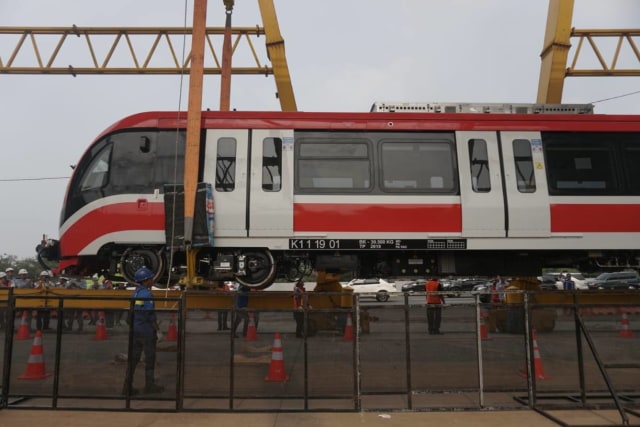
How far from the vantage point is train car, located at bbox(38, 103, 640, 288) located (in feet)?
25.2

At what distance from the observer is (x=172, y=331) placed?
218 inches

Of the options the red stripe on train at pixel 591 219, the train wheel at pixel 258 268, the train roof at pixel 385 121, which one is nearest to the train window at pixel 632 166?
the train roof at pixel 385 121

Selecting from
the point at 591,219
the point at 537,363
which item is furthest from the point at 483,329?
the point at 591,219

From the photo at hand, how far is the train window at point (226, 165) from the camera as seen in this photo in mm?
7766

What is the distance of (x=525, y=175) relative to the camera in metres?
7.91

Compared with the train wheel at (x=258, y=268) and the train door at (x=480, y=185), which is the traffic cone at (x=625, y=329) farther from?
the train wheel at (x=258, y=268)

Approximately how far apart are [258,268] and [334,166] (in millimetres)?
2184

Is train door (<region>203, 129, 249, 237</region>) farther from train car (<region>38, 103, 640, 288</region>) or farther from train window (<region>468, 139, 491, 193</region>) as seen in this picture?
train window (<region>468, 139, 491, 193</region>)

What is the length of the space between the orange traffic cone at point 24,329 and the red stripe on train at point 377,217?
12.9 feet

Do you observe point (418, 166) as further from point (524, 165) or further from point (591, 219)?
point (591, 219)

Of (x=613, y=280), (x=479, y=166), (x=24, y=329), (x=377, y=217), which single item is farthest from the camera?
(x=613, y=280)

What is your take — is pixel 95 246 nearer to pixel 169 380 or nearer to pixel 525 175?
pixel 169 380

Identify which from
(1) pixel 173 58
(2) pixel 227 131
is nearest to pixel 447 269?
(2) pixel 227 131

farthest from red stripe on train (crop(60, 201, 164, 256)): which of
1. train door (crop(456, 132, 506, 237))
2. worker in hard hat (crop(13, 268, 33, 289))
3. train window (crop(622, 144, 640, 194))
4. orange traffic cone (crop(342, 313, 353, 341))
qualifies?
train window (crop(622, 144, 640, 194))
